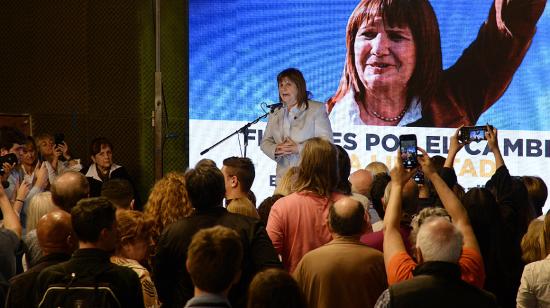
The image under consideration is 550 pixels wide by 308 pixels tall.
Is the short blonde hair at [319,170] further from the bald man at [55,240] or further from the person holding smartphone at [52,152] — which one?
the person holding smartphone at [52,152]

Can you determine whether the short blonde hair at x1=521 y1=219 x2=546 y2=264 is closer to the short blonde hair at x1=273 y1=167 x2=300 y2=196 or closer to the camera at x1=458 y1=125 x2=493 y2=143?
the camera at x1=458 y1=125 x2=493 y2=143

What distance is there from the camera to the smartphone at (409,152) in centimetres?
492

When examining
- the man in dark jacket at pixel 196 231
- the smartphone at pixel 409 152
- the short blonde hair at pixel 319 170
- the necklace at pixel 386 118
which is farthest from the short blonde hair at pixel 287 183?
the necklace at pixel 386 118

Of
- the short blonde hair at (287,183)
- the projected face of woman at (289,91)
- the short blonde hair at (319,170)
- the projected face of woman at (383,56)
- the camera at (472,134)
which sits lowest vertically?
the short blonde hair at (287,183)

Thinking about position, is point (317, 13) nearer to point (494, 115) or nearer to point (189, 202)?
point (494, 115)

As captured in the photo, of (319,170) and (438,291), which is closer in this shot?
(438,291)

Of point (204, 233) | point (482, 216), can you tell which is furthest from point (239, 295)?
point (482, 216)

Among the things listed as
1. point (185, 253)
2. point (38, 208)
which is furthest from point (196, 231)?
point (38, 208)

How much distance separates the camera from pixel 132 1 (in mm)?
10273

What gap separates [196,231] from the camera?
14.4 feet

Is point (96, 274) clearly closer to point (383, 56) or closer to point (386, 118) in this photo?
point (386, 118)

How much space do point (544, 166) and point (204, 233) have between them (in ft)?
25.3

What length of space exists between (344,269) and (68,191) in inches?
58.2

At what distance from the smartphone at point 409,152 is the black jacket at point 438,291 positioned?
48.6 inches
